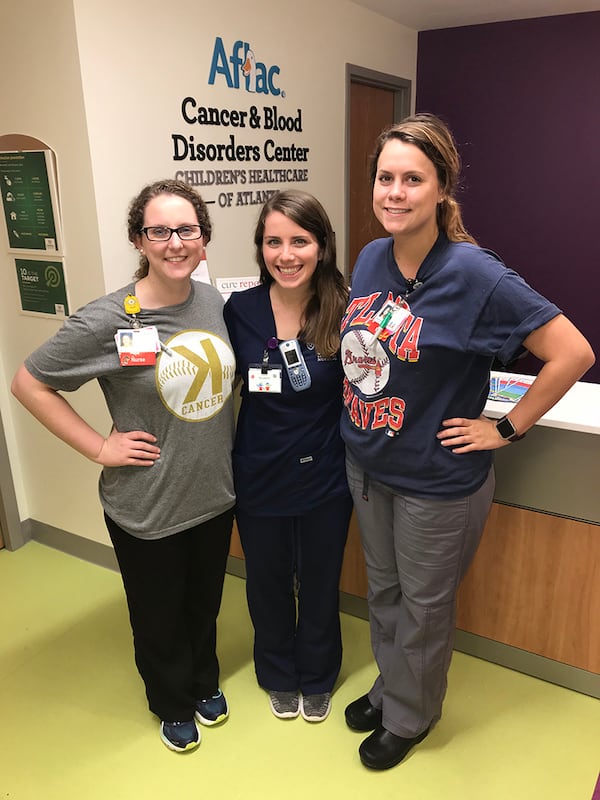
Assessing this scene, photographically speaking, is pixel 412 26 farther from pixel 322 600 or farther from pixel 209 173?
pixel 322 600

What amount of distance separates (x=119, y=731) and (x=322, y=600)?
703mm

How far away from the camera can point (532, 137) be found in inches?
159

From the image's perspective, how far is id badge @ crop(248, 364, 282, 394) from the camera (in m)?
1.54

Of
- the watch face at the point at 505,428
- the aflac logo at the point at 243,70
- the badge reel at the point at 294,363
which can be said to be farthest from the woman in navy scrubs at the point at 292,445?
the aflac logo at the point at 243,70

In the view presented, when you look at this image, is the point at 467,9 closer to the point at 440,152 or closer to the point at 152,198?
the point at 440,152

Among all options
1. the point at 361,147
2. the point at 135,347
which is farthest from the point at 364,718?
the point at 361,147

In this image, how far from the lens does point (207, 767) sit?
1.70 meters

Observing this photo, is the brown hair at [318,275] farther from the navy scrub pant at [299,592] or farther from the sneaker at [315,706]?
the sneaker at [315,706]

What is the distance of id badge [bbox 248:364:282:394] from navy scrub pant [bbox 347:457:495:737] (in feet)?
0.92

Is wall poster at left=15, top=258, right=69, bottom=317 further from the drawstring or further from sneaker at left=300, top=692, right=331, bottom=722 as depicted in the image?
sneaker at left=300, top=692, right=331, bottom=722

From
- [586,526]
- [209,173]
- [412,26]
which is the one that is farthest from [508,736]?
[412,26]

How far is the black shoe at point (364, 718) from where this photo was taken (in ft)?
5.90

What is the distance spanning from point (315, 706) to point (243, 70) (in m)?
2.52

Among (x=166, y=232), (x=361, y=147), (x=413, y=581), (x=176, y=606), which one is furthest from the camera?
(x=361, y=147)
